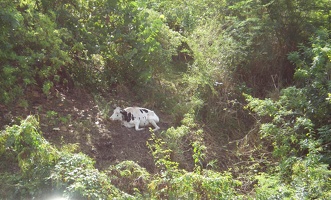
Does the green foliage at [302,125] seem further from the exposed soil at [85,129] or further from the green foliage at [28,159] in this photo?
the green foliage at [28,159]

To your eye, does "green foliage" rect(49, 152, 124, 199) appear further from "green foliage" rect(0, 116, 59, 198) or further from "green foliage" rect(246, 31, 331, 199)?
"green foliage" rect(246, 31, 331, 199)

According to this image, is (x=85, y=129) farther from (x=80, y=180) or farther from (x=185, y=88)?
(x=185, y=88)

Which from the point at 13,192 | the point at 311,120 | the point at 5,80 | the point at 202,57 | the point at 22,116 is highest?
the point at 202,57

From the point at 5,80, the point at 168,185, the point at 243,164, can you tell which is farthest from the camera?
the point at 243,164

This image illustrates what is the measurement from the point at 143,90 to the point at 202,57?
4.12 ft

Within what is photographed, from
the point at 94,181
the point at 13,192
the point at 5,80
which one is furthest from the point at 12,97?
the point at 94,181

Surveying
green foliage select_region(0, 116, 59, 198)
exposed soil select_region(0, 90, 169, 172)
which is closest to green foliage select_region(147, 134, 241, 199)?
exposed soil select_region(0, 90, 169, 172)

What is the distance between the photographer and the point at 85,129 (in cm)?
675

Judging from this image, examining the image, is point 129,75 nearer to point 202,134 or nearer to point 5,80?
point 202,134

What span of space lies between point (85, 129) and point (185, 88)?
2.21 metres

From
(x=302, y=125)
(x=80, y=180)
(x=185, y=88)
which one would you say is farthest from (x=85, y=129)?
(x=302, y=125)

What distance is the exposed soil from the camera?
6336mm

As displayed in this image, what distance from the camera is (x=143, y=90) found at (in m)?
7.97

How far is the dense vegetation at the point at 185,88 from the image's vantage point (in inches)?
204
